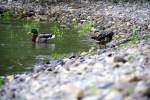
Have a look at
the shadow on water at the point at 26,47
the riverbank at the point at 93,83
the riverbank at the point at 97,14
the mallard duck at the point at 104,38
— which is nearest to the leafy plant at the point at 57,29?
the shadow on water at the point at 26,47

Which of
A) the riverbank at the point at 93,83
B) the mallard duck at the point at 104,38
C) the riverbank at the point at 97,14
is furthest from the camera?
the riverbank at the point at 97,14

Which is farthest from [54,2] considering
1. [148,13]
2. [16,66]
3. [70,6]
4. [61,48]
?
[16,66]

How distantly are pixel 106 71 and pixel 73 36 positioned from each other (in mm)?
16196

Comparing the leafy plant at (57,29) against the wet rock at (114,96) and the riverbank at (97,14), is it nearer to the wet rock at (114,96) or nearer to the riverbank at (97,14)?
the riverbank at (97,14)

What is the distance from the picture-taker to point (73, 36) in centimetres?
2641

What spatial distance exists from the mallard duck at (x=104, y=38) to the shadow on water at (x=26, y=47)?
22.8 inches

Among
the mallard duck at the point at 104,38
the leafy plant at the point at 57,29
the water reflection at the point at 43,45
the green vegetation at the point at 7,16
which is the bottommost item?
the green vegetation at the point at 7,16

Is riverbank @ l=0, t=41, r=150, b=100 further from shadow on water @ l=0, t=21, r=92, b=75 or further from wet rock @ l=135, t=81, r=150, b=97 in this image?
shadow on water @ l=0, t=21, r=92, b=75

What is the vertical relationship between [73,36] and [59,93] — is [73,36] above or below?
below

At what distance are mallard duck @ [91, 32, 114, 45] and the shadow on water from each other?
580 mm

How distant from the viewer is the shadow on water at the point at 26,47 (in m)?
17.4

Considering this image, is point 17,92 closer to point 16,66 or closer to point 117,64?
point 117,64

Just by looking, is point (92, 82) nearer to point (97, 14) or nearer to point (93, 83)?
point (93, 83)

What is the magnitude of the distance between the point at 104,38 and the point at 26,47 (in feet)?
12.3
